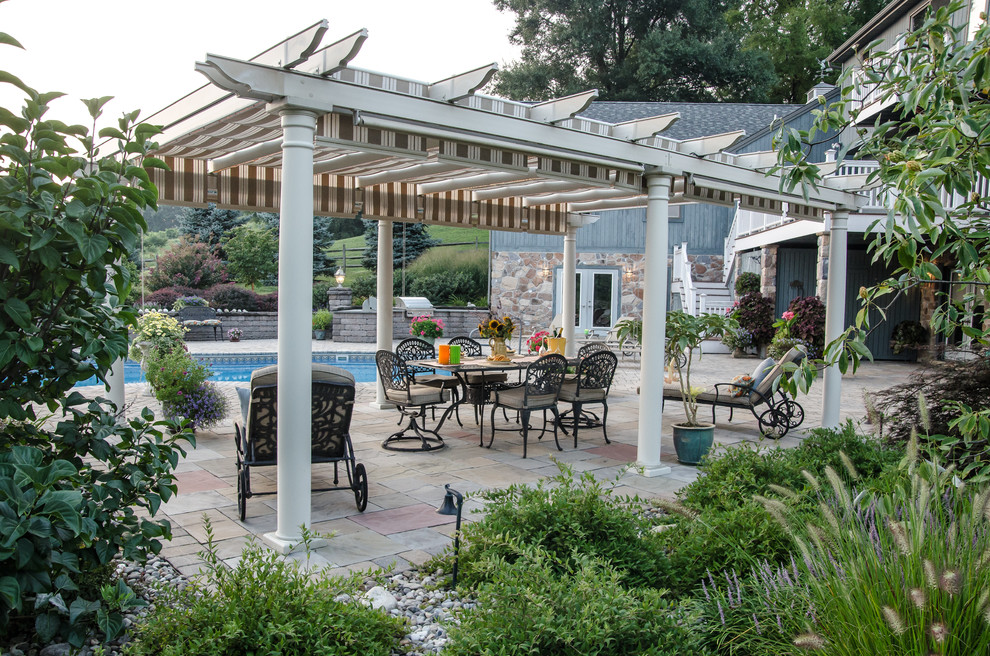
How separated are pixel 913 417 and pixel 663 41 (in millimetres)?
21649

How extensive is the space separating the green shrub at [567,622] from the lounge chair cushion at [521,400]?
3929 mm

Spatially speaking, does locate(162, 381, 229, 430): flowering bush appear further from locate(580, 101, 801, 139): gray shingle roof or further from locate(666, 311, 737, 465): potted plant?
locate(580, 101, 801, 139): gray shingle roof

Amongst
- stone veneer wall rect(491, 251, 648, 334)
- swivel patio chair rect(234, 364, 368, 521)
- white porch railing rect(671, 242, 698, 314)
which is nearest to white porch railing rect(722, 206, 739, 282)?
white porch railing rect(671, 242, 698, 314)

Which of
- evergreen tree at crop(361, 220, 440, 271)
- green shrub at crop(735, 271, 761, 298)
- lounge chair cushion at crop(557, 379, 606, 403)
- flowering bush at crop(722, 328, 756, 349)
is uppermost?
evergreen tree at crop(361, 220, 440, 271)

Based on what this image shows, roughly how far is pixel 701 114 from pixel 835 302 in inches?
628

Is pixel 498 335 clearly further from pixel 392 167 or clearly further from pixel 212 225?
pixel 212 225

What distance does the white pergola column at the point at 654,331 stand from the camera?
588cm

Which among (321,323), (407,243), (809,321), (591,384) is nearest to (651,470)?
(591,384)

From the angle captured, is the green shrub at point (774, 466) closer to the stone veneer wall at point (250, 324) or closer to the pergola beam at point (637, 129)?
the pergola beam at point (637, 129)

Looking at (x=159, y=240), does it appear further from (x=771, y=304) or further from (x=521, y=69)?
(x=771, y=304)

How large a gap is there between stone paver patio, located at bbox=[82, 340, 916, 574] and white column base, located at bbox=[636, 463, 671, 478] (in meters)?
0.05

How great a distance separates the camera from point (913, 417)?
537 centimetres

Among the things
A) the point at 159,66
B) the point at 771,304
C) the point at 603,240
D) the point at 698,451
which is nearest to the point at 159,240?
the point at 159,66

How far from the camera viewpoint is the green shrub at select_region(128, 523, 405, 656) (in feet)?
7.61
